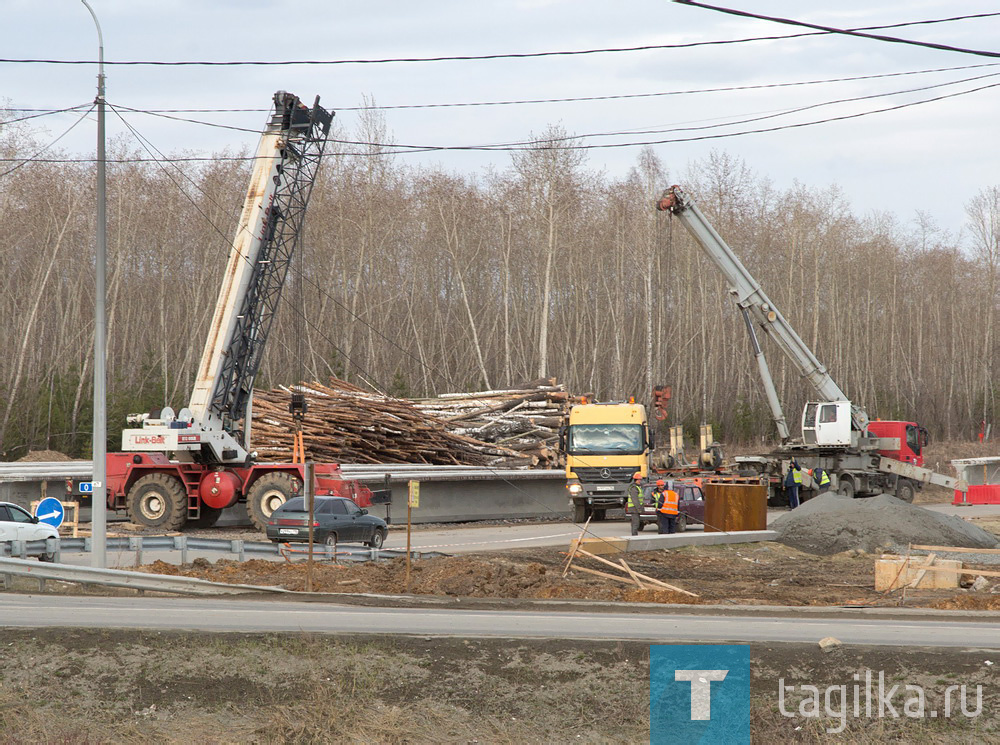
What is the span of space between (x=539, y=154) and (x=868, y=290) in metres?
28.2

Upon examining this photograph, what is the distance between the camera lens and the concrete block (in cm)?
1716

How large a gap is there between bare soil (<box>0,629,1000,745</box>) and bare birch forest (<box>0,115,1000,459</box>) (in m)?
34.9

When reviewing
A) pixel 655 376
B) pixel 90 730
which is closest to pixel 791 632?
pixel 90 730

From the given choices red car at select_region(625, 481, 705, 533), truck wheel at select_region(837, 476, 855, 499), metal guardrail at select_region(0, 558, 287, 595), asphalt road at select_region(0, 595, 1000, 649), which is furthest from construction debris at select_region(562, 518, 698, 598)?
truck wheel at select_region(837, 476, 855, 499)

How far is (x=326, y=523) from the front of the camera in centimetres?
2120

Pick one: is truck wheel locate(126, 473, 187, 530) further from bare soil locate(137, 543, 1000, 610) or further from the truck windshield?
the truck windshield

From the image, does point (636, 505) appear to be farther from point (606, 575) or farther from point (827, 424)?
point (827, 424)

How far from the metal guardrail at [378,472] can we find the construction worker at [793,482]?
25.5 feet

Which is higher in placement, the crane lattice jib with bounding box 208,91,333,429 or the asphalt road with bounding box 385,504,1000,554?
the crane lattice jib with bounding box 208,91,333,429

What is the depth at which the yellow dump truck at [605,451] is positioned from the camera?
1127 inches

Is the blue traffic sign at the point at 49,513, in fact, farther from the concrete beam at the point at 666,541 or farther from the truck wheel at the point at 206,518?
the concrete beam at the point at 666,541

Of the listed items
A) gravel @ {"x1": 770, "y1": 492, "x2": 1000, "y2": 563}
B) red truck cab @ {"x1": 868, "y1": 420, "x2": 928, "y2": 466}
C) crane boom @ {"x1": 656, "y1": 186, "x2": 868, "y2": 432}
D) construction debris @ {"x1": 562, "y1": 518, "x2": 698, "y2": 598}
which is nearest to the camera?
construction debris @ {"x1": 562, "y1": 518, "x2": 698, "y2": 598}

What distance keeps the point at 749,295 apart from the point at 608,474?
379 inches

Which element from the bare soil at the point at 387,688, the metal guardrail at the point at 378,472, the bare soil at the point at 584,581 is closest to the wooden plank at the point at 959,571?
the bare soil at the point at 584,581
